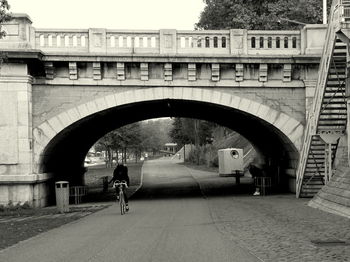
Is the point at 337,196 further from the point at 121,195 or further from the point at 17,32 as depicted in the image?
the point at 17,32

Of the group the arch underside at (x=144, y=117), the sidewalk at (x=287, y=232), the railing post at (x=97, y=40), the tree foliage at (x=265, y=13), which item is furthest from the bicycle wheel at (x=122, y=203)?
the tree foliage at (x=265, y=13)

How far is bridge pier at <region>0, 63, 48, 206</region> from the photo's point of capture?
1931cm

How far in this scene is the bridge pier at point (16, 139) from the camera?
1931cm

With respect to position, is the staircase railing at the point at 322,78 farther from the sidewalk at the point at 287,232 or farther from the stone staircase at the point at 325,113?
the sidewalk at the point at 287,232

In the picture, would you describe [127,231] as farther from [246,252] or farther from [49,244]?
[246,252]

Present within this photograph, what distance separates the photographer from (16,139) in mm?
19547

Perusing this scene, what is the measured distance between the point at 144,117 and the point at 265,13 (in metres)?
14.3

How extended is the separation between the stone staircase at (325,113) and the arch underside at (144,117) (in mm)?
1484

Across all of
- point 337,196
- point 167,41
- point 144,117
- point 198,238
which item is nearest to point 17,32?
point 167,41

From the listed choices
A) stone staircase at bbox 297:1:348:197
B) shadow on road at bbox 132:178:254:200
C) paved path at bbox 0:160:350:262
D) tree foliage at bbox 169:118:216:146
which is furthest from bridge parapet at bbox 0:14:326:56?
tree foliage at bbox 169:118:216:146

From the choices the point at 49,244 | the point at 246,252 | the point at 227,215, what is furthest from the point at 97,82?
the point at 246,252

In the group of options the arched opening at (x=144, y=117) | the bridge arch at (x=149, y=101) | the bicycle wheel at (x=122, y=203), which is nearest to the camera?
the bicycle wheel at (x=122, y=203)

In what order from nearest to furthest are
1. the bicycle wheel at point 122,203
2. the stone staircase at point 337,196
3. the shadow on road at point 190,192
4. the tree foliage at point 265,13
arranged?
the stone staircase at point 337,196 → the bicycle wheel at point 122,203 → the shadow on road at point 190,192 → the tree foliage at point 265,13

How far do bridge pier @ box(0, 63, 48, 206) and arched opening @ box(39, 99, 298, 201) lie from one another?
870mm
